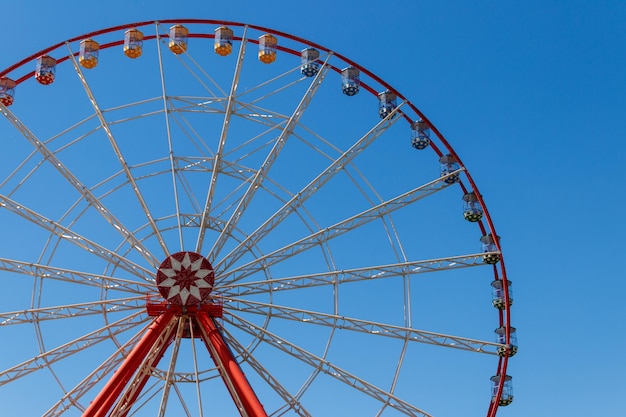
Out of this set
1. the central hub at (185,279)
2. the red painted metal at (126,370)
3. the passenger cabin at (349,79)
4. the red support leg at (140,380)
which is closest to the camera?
the red painted metal at (126,370)

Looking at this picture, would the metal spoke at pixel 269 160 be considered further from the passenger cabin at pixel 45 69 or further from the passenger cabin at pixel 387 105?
the passenger cabin at pixel 45 69

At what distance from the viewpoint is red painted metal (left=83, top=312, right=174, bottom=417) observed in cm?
2598

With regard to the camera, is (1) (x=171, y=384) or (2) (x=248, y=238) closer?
(1) (x=171, y=384)

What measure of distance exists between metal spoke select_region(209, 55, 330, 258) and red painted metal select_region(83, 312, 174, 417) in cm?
269

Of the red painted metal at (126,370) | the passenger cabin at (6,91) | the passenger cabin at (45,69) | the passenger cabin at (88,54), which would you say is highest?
the passenger cabin at (88,54)

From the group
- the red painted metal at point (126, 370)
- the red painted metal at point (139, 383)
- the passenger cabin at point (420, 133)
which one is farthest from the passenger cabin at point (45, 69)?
the passenger cabin at point (420, 133)

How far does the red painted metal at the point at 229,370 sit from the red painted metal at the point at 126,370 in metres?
1.07

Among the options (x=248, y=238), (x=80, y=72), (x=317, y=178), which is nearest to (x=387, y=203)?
(x=317, y=178)

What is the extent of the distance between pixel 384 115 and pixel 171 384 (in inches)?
445

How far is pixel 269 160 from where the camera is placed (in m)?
30.8

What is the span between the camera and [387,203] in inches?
1232

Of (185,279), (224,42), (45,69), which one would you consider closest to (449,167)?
(224,42)

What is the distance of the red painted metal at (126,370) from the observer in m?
26.0

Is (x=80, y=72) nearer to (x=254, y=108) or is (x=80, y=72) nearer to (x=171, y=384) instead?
(x=254, y=108)
